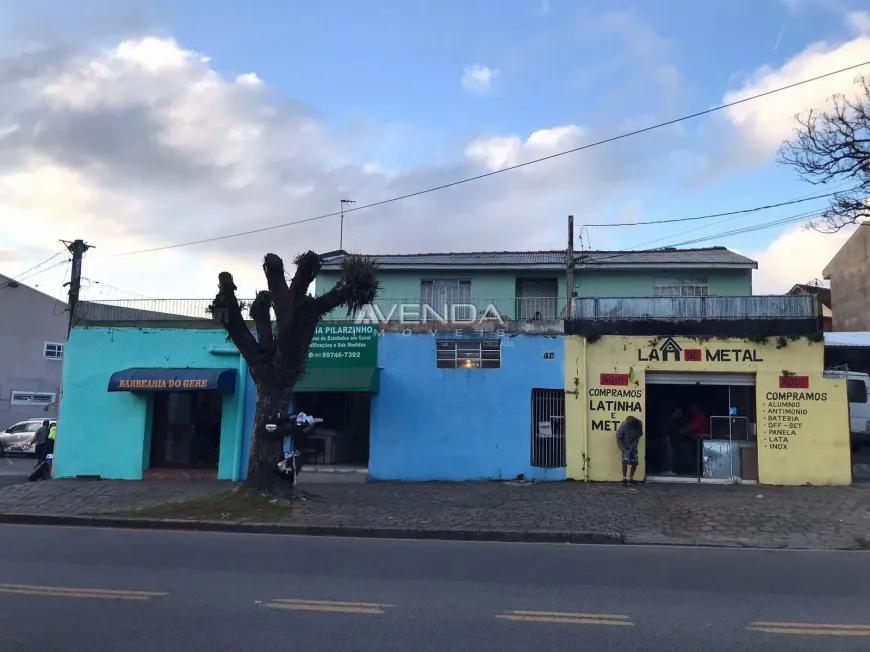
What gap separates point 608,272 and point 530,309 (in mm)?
2754

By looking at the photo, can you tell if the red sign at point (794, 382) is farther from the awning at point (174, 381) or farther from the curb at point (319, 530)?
the awning at point (174, 381)

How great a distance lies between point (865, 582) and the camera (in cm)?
750

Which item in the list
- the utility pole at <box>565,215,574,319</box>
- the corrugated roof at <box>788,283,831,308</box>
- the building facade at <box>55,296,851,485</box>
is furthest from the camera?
the corrugated roof at <box>788,283,831,308</box>

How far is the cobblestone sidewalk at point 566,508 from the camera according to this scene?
10.6 metres

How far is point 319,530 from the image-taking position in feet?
36.3

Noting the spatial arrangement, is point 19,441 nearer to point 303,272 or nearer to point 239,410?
point 239,410

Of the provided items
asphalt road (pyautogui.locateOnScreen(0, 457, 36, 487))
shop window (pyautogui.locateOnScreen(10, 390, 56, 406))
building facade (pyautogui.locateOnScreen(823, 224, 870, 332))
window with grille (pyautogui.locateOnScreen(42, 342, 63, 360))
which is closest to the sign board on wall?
asphalt road (pyautogui.locateOnScreen(0, 457, 36, 487))

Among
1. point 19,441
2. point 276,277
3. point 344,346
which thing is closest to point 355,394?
point 344,346

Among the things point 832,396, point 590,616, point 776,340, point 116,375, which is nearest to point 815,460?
point 832,396

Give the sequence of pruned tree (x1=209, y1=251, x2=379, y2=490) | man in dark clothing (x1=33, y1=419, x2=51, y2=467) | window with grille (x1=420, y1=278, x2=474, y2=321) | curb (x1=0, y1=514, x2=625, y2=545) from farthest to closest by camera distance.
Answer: window with grille (x1=420, y1=278, x2=474, y2=321) → man in dark clothing (x1=33, y1=419, x2=51, y2=467) → pruned tree (x1=209, y1=251, x2=379, y2=490) → curb (x1=0, y1=514, x2=625, y2=545)

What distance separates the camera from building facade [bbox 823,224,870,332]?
2978 centimetres

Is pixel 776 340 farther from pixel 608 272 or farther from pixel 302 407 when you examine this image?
pixel 302 407

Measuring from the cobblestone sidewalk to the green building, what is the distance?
7.86m

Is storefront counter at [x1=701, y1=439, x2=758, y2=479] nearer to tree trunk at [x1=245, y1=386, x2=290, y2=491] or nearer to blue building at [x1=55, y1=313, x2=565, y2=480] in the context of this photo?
blue building at [x1=55, y1=313, x2=565, y2=480]
